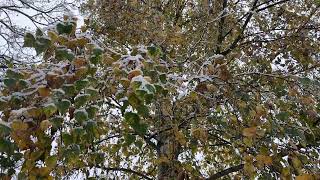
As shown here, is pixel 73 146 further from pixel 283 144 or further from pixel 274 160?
pixel 283 144

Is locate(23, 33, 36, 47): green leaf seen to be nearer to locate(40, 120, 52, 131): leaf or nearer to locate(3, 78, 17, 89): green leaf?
locate(3, 78, 17, 89): green leaf

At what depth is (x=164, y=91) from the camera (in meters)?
2.66

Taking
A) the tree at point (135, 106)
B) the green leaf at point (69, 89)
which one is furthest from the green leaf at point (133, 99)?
the green leaf at point (69, 89)

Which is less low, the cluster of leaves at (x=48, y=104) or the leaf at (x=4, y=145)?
the cluster of leaves at (x=48, y=104)

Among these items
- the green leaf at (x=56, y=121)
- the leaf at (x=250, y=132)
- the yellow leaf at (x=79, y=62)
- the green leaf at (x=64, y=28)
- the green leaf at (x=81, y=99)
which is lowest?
the leaf at (x=250, y=132)

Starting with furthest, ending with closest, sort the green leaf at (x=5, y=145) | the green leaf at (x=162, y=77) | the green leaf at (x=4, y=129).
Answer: the green leaf at (x=162, y=77) < the green leaf at (x=5, y=145) < the green leaf at (x=4, y=129)

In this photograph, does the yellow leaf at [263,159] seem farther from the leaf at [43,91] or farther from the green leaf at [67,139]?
the leaf at [43,91]

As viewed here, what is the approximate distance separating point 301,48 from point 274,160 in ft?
12.7

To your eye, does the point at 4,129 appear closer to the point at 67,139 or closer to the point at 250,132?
the point at 67,139

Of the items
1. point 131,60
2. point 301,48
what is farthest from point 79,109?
point 301,48

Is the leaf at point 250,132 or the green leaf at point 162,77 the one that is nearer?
the leaf at point 250,132

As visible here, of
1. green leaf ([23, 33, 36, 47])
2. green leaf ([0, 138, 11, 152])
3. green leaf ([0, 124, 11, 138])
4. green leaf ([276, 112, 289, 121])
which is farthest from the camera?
green leaf ([276, 112, 289, 121])

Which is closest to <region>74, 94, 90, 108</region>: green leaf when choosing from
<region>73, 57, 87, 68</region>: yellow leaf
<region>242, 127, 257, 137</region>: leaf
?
<region>73, 57, 87, 68</region>: yellow leaf

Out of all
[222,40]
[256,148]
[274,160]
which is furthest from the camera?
[222,40]
